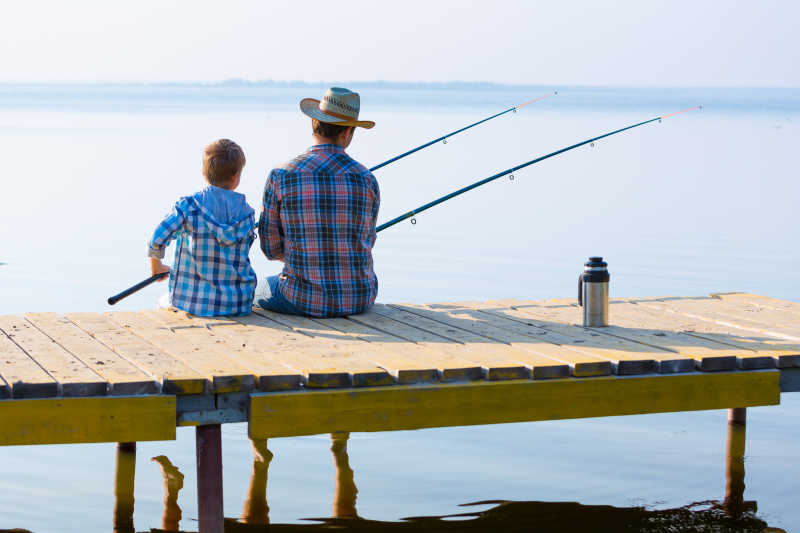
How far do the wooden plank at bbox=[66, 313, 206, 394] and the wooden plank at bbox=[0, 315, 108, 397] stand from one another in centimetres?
18

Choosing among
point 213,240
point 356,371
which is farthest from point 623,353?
point 213,240

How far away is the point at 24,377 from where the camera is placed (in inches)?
154

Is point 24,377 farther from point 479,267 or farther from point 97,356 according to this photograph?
point 479,267

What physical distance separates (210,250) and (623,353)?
1720 mm

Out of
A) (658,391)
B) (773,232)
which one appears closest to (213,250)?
(658,391)

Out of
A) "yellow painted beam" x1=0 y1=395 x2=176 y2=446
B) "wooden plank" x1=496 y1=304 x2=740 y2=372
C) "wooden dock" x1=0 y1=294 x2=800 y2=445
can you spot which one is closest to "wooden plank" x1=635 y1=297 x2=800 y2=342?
"wooden dock" x1=0 y1=294 x2=800 y2=445

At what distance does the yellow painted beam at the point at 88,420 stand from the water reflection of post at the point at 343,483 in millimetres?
1567

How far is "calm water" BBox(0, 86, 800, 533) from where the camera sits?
5.59 meters

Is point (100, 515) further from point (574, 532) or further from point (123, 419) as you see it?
point (574, 532)

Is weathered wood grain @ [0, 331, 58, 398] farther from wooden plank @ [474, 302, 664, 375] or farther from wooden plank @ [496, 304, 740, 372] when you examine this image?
wooden plank @ [496, 304, 740, 372]

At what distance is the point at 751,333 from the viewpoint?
5.02 meters

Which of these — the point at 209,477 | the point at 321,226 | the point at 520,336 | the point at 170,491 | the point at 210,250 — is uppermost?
the point at 321,226

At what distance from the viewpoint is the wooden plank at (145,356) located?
3.88m

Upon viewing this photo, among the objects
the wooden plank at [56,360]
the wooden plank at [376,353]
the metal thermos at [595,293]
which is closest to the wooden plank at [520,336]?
the metal thermos at [595,293]
